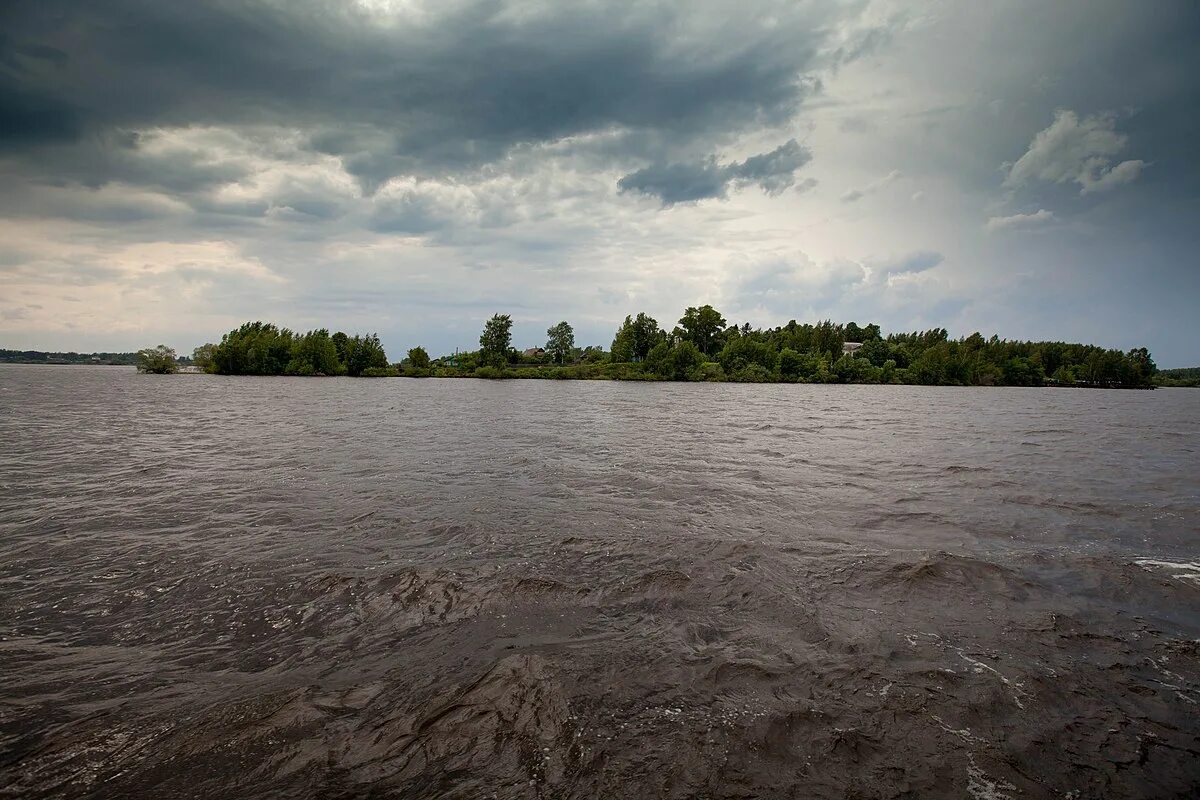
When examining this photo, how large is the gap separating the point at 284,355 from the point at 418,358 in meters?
41.9

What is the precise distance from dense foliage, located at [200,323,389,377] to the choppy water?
162 m

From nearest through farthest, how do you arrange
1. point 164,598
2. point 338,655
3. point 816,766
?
point 816,766 < point 338,655 < point 164,598

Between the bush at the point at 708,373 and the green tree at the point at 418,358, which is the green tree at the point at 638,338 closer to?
the bush at the point at 708,373

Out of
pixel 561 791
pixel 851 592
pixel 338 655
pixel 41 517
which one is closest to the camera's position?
pixel 561 791

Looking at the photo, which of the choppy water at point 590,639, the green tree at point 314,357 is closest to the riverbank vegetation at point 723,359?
the green tree at point 314,357

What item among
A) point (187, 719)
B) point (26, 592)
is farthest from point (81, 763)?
point (26, 592)

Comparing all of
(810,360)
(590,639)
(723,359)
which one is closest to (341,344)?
(723,359)

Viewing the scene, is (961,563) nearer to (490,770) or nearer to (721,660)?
(721,660)

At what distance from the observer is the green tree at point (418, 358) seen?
186375 mm

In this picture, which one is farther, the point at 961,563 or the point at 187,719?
the point at 961,563

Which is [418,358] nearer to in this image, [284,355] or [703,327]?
[284,355]

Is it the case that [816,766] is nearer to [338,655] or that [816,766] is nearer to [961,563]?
[338,655]

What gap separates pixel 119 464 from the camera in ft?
63.7

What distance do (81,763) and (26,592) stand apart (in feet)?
19.5
